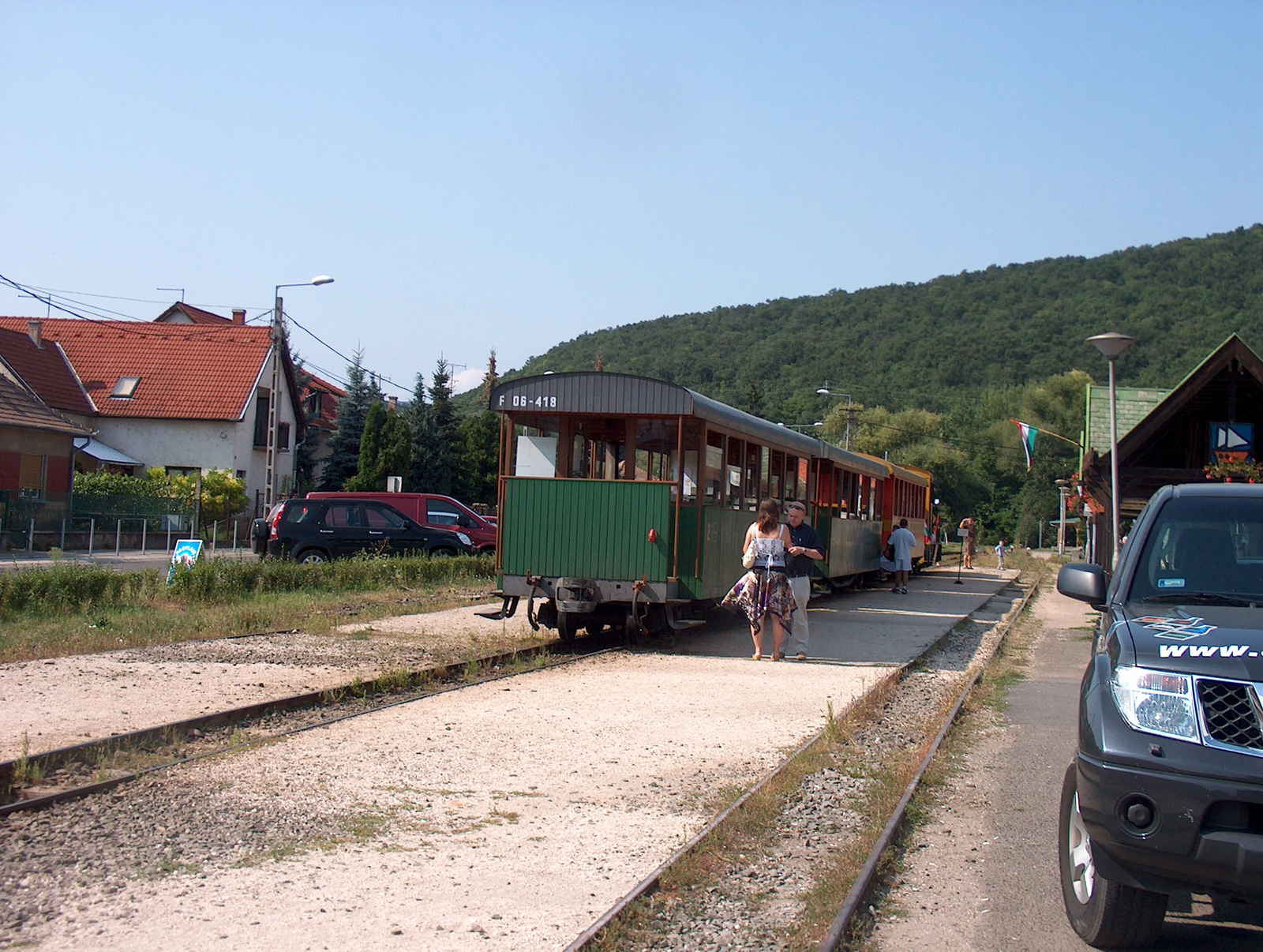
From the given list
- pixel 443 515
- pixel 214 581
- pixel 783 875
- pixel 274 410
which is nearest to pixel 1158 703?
pixel 783 875

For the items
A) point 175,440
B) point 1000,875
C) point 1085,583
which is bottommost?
point 1000,875

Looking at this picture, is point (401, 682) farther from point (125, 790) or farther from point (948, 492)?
point (948, 492)

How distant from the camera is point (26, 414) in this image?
33.3 meters

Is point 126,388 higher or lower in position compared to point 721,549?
higher

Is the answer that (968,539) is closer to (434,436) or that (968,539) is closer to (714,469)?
(714,469)

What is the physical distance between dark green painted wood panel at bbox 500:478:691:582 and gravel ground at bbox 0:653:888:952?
147 inches

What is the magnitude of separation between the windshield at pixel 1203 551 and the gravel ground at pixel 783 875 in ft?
6.10

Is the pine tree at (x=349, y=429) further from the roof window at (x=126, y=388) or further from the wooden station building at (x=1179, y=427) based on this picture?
the wooden station building at (x=1179, y=427)

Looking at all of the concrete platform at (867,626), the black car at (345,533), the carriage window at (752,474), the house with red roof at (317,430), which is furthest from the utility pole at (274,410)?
the house with red roof at (317,430)

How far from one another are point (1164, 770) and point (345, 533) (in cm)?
2133

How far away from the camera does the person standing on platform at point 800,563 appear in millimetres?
12602

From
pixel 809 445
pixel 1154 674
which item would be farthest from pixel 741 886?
pixel 809 445

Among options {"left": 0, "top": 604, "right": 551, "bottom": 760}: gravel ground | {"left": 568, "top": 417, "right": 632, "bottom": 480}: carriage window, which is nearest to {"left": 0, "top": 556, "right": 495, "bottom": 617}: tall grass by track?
{"left": 0, "top": 604, "right": 551, "bottom": 760}: gravel ground

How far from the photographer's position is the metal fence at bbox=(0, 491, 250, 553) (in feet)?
94.4
